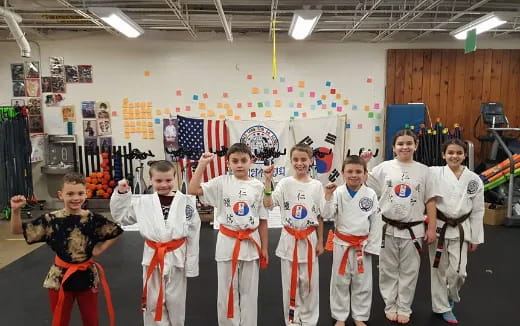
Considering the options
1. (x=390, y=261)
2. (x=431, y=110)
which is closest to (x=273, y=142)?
(x=431, y=110)

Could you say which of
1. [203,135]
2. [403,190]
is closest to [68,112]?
[203,135]

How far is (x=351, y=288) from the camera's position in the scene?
7.86 ft

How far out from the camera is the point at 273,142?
19.0 ft

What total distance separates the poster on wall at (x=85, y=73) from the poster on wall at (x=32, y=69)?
64 cm

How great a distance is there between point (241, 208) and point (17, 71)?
5415 millimetres

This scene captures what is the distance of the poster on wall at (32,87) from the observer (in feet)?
18.7

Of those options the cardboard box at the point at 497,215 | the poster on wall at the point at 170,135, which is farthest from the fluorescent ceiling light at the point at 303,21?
the cardboard box at the point at 497,215

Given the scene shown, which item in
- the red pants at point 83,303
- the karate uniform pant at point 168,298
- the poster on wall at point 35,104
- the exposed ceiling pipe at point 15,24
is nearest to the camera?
the red pants at point 83,303

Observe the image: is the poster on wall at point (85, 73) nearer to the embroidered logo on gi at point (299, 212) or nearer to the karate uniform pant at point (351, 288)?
the embroidered logo on gi at point (299, 212)

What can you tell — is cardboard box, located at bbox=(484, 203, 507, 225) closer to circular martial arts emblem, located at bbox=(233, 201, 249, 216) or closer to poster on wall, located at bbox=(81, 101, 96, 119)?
circular martial arts emblem, located at bbox=(233, 201, 249, 216)

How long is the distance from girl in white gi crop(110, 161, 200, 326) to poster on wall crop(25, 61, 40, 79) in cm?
481

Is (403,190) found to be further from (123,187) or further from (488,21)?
(488,21)

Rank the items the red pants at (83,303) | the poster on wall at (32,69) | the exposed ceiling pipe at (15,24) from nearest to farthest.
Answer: the red pants at (83,303)
the exposed ceiling pipe at (15,24)
the poster on wall at (32,69)

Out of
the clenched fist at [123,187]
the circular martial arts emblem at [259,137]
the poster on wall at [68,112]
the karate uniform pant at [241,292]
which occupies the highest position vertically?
the poster on wall at [68,112]
